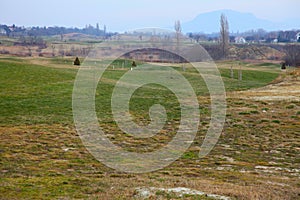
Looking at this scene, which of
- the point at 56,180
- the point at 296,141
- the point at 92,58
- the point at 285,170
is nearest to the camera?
the point at 56,180

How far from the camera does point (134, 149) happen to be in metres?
17.9

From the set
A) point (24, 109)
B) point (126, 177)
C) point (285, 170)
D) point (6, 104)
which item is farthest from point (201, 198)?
point (6, 104)

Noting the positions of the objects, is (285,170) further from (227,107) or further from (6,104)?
(6,104)

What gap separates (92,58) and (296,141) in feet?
163

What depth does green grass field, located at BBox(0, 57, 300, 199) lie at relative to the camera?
39.0 ft

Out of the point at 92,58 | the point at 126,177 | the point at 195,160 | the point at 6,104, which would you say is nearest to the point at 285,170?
the point at 195,160

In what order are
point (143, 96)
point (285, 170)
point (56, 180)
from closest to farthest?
point (56, 180) < point (285, 170) < point (143, 96)

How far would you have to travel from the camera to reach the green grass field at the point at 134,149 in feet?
39.0

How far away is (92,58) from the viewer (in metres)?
65.1

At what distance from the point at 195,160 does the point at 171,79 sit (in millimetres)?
35234

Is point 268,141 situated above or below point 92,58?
below

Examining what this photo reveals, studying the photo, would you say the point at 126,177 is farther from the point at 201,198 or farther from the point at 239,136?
the point at 239,136

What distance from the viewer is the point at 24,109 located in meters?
25.3

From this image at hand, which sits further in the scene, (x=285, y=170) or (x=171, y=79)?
(x=171, y=79)
